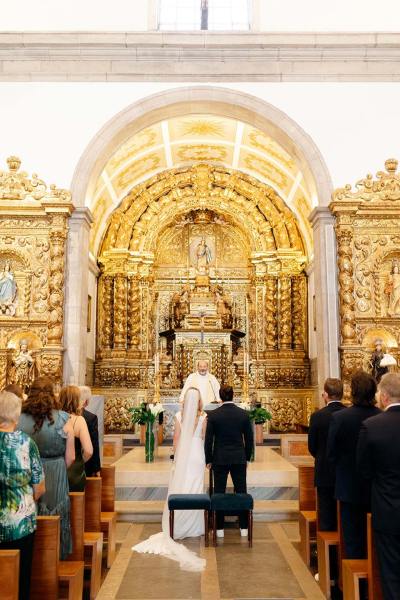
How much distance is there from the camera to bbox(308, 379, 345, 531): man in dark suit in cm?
587

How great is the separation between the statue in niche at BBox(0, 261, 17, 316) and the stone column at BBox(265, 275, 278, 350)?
8.18m

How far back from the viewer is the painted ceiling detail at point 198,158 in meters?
16.2

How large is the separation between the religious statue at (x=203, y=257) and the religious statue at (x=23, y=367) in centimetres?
802

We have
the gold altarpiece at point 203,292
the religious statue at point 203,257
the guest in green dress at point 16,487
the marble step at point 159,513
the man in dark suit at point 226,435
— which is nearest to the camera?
the guest in green dress at point 16,487

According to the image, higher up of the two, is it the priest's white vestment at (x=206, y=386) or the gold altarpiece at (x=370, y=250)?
the gold altarpiece at (x=370, y=250)

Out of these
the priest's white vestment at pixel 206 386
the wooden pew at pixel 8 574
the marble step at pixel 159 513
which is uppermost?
the priest's white vestment at pixel 206 386

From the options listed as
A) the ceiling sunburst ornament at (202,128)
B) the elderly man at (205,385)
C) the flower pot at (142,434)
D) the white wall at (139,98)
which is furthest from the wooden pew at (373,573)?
the ceiling sunburst ornament at (202,128)

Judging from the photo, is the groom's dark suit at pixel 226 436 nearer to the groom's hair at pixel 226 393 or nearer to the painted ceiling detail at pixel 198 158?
the groom's hair at pixel 226 393

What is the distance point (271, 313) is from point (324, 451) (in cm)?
1268

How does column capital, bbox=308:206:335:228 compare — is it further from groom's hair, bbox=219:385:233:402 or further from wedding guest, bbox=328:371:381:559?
wedding guest, bbox=328:371:381:559

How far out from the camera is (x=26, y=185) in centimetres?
1270

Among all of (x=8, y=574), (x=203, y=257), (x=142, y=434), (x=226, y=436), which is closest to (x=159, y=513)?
(x=226, y=436)

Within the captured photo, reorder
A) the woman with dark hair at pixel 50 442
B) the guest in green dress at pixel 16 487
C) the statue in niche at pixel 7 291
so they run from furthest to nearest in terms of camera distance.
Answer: the statue in niche at pixel 7 291 < the woman with dark hair at pixel 50 442 < the guest in green dress at pixel 16 487
